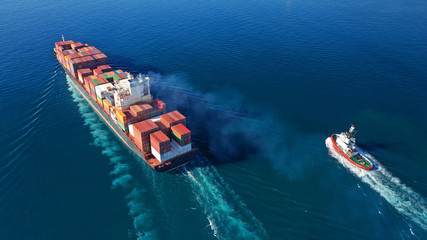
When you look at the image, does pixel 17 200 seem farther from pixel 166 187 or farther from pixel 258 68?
pixel 258 68

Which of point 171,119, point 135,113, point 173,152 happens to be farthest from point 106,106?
point 173,152

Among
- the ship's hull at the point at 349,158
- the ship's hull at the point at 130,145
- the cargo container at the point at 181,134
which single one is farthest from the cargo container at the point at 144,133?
the ship's hull at the point at 349,158

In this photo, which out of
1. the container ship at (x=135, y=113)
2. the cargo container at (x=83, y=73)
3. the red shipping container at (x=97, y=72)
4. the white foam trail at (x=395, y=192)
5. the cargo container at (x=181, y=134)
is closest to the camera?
the white foam trail at (x=395, y=192)

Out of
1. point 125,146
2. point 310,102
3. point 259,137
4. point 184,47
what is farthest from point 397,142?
point 184,47

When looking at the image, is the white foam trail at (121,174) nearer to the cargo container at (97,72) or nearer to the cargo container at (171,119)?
the cargo container at (97,72)

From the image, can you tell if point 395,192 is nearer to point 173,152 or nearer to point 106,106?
point 173,152

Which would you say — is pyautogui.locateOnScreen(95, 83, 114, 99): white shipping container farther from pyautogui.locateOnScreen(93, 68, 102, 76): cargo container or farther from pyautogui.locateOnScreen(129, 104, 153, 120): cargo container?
pyautogui.locateOnScreen(129, 104, 153, 120): cargo container
